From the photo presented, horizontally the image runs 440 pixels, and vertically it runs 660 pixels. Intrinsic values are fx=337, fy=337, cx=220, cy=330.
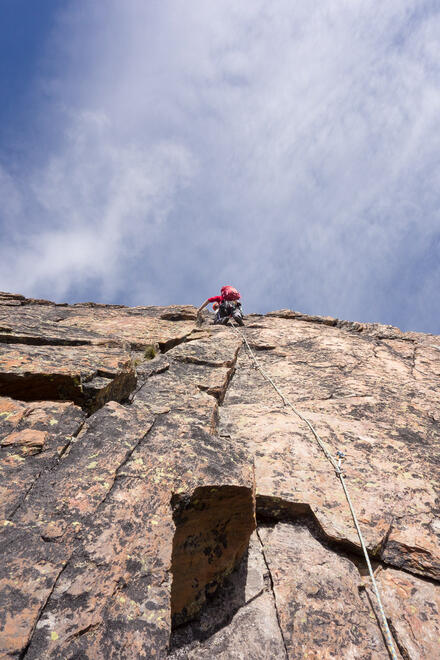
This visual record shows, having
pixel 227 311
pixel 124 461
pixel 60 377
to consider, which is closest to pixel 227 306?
pixel 227 311

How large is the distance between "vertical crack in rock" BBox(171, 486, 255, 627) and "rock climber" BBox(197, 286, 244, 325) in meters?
8.48

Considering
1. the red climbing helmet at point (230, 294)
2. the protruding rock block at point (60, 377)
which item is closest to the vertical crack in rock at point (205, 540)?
the protruding rock block at point (60, 377)

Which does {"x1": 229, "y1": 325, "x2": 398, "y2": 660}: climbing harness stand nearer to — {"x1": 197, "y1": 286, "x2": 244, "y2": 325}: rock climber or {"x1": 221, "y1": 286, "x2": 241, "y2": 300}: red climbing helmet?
{"x1": 197, "y1": 286, "x2": 244, "y2": 325}: rock climber

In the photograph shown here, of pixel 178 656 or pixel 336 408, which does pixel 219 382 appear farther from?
pixel 178 656

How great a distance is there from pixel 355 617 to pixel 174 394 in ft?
10.9

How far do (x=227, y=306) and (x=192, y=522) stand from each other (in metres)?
9.79

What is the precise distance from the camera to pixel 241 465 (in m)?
3.41

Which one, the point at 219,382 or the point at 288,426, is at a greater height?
the point at 219,382

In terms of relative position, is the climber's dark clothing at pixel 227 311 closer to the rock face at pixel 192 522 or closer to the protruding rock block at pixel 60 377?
the rock face at pixel 192 522

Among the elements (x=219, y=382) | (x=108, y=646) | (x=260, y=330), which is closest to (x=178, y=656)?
(x=108, y=646)

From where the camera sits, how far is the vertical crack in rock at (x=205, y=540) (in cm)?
288

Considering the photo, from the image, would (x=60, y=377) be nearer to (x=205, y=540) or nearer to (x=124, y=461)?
(x=124, y=461)

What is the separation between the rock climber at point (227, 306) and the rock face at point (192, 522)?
6418 mm

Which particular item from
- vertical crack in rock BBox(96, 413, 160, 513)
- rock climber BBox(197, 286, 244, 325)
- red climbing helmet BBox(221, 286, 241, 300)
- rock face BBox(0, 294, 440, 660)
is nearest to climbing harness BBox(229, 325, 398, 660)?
rock face BBox(0, 294, 440, 660)
